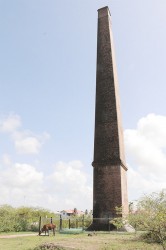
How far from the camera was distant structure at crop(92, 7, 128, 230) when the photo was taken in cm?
1931

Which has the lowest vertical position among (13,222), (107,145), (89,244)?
(89,244)

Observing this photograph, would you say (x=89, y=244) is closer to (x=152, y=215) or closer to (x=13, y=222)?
(x=152, y=215)

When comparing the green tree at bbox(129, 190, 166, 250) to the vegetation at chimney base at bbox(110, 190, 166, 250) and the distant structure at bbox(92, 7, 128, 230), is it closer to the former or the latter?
the vegetation at chimney base at bbox(110, 190, 166, 250)

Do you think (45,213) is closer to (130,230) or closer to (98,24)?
(130,230)

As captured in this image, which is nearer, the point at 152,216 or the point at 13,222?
the point at 152,216

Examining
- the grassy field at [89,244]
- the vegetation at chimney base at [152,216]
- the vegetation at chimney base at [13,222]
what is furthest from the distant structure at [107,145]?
the vegetation at chimney base at [152,216]

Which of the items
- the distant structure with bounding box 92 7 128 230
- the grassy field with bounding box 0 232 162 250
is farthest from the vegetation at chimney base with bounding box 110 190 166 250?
the distant structure with bounding box 92 7 128 230

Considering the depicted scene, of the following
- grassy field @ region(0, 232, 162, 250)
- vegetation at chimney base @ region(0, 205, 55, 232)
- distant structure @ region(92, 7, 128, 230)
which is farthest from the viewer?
vegetation at chimney base @ region(0, 205, 55, 232)

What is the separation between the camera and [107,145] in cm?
2047

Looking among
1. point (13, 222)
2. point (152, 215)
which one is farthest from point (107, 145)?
point (152, 215)

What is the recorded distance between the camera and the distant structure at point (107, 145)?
1931 cm

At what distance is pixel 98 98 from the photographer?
22047 millimetres

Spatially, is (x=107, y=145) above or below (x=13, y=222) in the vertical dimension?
above

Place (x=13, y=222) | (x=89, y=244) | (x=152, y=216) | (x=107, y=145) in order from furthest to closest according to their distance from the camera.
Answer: (x=13, y=222)
(x=107, y=145)
(x=89, y=244)
(x=152, y=216)
